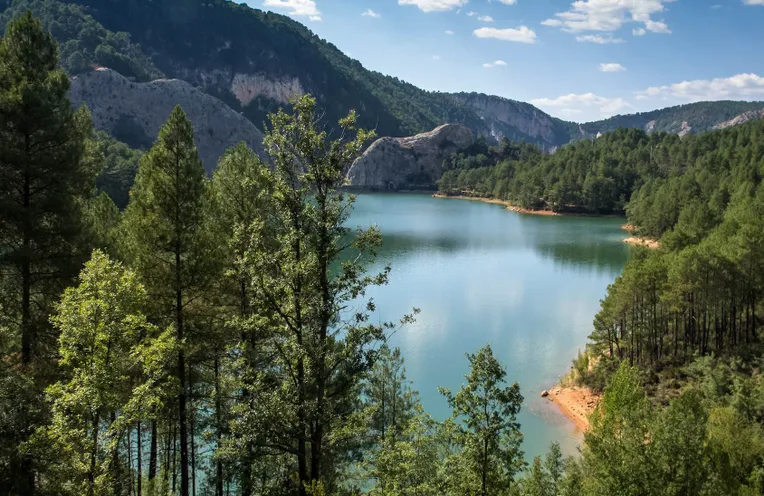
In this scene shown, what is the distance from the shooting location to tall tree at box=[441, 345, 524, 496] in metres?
9.64

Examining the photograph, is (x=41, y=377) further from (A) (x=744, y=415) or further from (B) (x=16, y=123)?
(A) (x=744, y=415)

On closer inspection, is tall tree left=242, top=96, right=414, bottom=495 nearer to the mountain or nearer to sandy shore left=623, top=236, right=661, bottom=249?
sandy shore left=623, top=236, right=661, bottom=249

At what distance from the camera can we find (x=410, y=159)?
164625 millimetres

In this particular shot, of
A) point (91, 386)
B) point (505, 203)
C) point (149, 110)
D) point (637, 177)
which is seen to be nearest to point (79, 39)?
point (149, 110)

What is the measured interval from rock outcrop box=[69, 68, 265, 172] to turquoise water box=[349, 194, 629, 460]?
180 feet

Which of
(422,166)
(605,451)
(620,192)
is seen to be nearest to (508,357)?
(605,451)

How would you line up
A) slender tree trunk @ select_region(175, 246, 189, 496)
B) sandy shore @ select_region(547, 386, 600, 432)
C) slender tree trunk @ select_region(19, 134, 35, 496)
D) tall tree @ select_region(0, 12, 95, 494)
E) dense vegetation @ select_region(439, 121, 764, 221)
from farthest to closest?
dense vegetation @ select_region(439, 121, 764, 221)
sandy shore @ select_region(547, 386, 600, 432)
slender tree trunk @ select_region(175, 246, 189, 496)
tall tree @ select_region(0, 12, 95, 494)
slender tree trunk @ select_region(19, 134, 35, 496)

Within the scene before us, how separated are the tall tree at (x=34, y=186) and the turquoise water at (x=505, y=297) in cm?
752

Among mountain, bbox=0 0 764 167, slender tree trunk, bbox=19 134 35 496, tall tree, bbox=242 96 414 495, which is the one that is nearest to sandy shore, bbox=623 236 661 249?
tall tree, bbox=242 96 414 495

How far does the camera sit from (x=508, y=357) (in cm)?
2995

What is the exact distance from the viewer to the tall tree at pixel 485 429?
9.64m

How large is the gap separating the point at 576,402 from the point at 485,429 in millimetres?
16559

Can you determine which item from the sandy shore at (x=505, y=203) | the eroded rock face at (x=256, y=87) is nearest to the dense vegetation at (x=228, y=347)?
the sandy shore at (x=505, y=203)

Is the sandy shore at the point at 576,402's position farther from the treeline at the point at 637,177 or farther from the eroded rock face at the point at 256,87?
the eroded rock face at the point at 256,87
